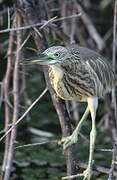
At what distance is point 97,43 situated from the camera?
511cm

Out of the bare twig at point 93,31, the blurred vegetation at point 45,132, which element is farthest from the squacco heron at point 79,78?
the bare twig at point 93,31

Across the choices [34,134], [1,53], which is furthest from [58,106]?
[1,53]

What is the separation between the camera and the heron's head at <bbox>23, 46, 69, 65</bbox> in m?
2.64

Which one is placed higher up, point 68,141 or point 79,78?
point 79,78

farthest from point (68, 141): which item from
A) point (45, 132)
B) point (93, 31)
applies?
point (93, 31)

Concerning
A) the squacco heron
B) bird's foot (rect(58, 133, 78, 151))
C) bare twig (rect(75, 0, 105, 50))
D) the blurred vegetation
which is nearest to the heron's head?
the squacco heron

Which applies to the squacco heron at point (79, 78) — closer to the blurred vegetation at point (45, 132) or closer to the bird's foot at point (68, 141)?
the bird's foot at point (68, 141)

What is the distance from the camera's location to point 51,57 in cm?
269

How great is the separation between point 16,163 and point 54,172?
0.35 m

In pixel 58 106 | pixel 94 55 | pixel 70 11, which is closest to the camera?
pixel 58 106

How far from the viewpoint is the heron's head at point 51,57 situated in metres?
2.64

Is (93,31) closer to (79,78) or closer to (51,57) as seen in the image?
(79,78)

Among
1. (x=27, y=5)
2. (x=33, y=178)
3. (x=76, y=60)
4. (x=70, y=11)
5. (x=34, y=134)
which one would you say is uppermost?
Answer: (x=70, y=11)

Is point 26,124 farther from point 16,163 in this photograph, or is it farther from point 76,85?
point 76,85
